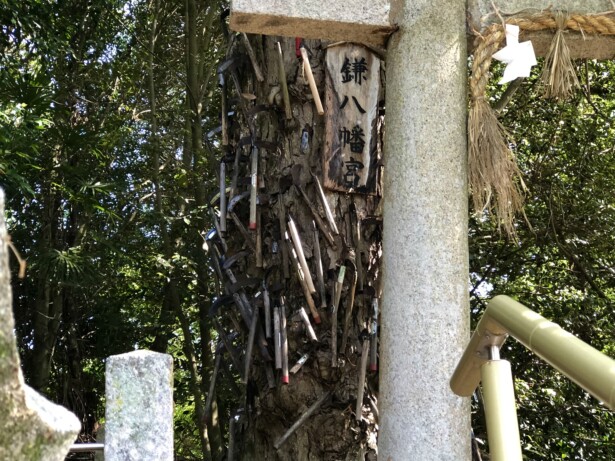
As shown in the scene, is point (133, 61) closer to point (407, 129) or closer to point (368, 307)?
point (368, 307)

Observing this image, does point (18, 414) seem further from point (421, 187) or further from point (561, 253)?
point (561, 253)

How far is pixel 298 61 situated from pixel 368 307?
1.06m

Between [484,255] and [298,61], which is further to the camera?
[484,255]

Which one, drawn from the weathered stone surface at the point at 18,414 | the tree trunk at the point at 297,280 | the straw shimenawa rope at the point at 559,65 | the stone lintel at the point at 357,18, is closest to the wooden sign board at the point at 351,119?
the tree trunk at the point at 297,280

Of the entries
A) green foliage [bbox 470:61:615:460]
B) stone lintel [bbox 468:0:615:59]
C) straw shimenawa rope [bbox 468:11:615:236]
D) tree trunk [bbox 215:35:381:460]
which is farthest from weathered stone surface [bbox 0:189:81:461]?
green foliage [bbox 470:61:615:460]

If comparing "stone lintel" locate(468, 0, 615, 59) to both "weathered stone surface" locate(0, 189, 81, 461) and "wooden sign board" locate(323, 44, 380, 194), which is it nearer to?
"wooden sign board" locate(323, 44, 380, 194)

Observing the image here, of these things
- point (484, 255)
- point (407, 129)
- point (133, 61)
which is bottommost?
point (484, 255)

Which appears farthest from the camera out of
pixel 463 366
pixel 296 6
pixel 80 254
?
pixel 80 254

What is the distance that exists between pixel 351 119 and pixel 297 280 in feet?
2.25

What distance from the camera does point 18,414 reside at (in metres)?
0.80

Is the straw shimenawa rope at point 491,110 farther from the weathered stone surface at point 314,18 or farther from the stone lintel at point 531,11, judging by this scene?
the weathered stone surface at point 314,18

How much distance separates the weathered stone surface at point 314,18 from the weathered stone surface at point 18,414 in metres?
1.56

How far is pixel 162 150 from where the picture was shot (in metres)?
8.17

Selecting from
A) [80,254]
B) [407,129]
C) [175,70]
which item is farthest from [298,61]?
[175,70]
